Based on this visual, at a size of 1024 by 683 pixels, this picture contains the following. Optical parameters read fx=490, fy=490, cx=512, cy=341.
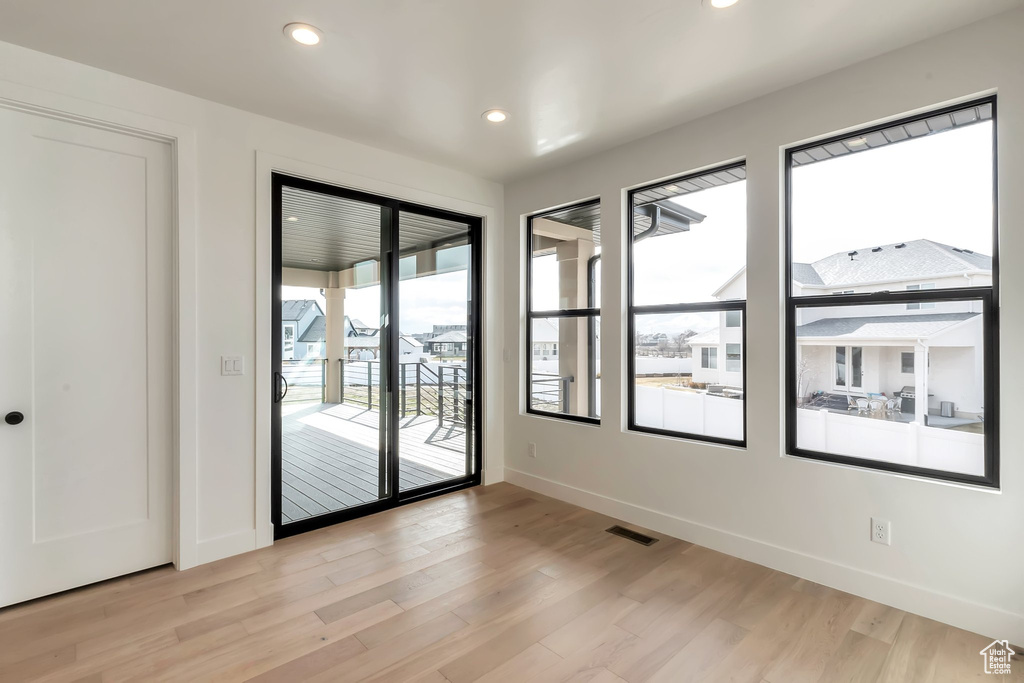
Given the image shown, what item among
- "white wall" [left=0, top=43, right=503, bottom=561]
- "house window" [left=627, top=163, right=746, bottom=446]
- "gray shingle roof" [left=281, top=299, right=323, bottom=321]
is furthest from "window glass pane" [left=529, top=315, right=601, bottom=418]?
"white wall" [left=0, top=43, right=503, bottom=561]

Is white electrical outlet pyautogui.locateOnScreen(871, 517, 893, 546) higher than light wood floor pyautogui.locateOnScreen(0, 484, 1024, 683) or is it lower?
higher

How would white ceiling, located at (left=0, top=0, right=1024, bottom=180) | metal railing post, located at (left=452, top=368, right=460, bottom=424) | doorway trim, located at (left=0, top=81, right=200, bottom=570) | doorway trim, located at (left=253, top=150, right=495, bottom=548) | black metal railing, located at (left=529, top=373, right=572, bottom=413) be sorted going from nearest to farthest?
1. white ceiling, located at (left=0, top=0, right=1024, bottom=180)
2. doorway trim, located at (left=0, top=81, right=200, bottom=570)
3. doorway trim, located at (left=253, top=150, right=495, bottom=548)
4. black metal railing, located at (left=529, top=373, right=572, bottom=413)
5. metal railing post, located at (left=452, top=368, right=460, bottom=424)

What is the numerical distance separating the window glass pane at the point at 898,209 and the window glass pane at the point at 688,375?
22.5 inches

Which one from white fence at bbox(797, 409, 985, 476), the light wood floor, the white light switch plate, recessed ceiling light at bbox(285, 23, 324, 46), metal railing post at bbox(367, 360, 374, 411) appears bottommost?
the light wood floor

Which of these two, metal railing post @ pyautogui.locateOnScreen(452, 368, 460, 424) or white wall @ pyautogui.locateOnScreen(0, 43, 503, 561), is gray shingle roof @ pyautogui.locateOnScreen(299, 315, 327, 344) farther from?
metal railing post @ pyautogui.locateOnScreen(452, 368, 460, 424)

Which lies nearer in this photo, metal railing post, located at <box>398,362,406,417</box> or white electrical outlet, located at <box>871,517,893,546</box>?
white electrical outlet, located at <box>871,517,893,546</box>

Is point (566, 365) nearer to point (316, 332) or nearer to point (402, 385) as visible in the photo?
point (402, 385)

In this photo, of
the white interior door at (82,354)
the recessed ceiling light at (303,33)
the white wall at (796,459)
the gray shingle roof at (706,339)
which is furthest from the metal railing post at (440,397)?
the recessed ceiling light at (303,33)

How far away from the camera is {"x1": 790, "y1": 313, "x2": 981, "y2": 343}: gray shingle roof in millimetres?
2355

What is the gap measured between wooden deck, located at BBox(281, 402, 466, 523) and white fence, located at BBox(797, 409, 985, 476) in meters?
2.72

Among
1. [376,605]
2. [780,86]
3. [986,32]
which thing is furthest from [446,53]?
[376,605]

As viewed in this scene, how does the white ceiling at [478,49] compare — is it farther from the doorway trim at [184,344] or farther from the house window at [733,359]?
the house window at [733,359]

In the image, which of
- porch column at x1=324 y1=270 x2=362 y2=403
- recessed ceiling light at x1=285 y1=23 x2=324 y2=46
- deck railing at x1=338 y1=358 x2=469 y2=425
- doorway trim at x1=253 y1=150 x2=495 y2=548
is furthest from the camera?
deck railing at x1=338 y1=358 x2=469 y2=425

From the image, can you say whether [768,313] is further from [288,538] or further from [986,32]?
[288,538]
